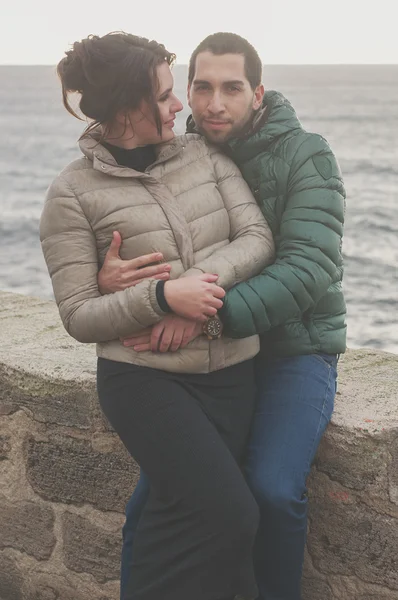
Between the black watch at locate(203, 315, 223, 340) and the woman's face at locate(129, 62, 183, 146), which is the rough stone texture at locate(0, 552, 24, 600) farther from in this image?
the woman's face at locate(129, 62, 183, 146)

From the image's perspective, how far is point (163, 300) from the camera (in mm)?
2207

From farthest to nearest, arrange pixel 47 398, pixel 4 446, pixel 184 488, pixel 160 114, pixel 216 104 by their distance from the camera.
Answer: pixel 4 446
pixel 47 398
pixel 216 104
pixel 160 114
pixel 184 488

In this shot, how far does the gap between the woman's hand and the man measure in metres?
0.05

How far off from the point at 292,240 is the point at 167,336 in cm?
46

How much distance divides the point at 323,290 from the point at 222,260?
0.30 m

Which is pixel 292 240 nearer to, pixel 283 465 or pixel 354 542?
pixel 283 465

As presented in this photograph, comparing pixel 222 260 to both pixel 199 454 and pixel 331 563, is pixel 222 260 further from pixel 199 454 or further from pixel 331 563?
pixel 331 563

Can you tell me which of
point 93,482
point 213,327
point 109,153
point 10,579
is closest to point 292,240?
point 213,327

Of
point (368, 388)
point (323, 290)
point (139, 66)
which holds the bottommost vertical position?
point (368, 388)

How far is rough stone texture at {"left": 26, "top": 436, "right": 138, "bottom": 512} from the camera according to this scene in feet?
8.73

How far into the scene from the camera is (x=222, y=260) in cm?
231

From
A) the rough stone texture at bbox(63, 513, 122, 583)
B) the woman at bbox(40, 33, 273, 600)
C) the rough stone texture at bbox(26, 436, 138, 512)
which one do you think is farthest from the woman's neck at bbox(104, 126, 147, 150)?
the rough stone texture at bbox(63, 513, 122, 583)

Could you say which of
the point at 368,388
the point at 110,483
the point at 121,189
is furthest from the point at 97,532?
the point at 121,189

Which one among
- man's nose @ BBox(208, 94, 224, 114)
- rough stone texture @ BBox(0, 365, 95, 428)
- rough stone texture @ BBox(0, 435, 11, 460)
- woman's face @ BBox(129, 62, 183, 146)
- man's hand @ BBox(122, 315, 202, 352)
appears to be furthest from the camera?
rough stone texture @ BBox(0, 435, 11, 460)
